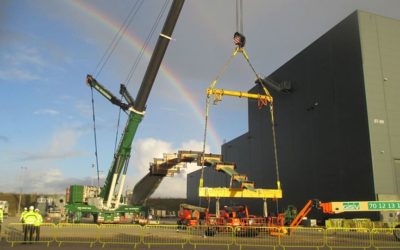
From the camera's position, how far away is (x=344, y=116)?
41562 mm

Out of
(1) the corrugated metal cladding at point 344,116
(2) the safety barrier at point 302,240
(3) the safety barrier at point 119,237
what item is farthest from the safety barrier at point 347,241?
(3) the safety barrier at point 119,237

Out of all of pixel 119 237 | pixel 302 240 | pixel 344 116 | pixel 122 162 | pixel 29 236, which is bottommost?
pixel 302 240

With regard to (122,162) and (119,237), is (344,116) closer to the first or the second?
(122,162)

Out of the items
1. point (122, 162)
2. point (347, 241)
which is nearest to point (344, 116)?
point (347, 241)

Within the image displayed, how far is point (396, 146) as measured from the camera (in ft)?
128

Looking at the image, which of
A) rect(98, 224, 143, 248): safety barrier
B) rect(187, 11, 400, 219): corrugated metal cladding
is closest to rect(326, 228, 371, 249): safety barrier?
rect(187, 11, 400, 219): corrugated metal cladding

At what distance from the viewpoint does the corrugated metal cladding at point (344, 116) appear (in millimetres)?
38406

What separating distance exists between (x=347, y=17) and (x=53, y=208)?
158ft

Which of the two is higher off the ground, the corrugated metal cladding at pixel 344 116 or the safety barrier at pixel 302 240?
the corrugated metal cladding at pixel 344 116

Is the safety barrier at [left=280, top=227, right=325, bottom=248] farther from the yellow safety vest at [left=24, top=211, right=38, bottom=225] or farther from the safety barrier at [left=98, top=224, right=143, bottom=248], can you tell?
the yellow safety vest at [left=24, top=211, right=38, bottom=225]

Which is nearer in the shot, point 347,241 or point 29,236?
point 29,236

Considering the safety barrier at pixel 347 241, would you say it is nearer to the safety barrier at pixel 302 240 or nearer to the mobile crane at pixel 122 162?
the safety barrier at pixel 302 240

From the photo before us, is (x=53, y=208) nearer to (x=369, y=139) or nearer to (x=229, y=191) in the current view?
(x=229, y=191)

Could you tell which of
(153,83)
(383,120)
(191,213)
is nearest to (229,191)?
(191,213)
